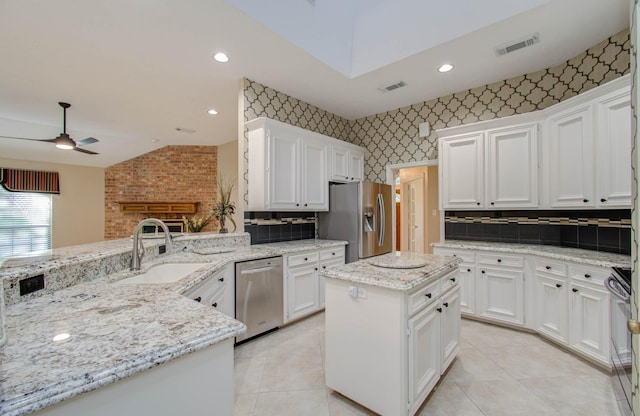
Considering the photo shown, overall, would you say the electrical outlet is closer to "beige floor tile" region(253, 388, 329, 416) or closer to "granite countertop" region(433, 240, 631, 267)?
"beige floor tile" region(253, 388, 329, 416)

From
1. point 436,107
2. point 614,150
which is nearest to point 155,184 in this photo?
point 436,107

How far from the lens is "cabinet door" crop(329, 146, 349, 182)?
3.93 meters

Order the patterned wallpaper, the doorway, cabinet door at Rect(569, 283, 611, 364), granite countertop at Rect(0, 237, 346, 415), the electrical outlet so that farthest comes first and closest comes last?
the doorway → the patterned wallpaper → cabinet door at Rect(569, 283, 611, 364) → the electrical outlet → granite countertop at Rect(0, 237, 346, 415)

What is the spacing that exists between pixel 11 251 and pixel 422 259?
829 cm

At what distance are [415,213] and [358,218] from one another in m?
2.88

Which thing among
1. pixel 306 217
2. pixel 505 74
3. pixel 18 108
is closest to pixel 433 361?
pixel 306 217

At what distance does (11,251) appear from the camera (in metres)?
5.85

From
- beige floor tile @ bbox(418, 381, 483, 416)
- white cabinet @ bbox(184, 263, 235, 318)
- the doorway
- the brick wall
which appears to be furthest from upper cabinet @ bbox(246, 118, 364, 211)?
the brick wall

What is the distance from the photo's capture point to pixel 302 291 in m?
3.16

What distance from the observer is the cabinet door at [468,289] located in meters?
3.10

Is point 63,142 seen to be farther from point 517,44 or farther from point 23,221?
point 517,44

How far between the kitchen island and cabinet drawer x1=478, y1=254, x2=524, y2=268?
1.35m

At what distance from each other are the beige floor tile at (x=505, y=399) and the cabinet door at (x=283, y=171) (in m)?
2.41

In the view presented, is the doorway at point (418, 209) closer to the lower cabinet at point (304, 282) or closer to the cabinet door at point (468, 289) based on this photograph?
the cabinet door at point (468, 289)
